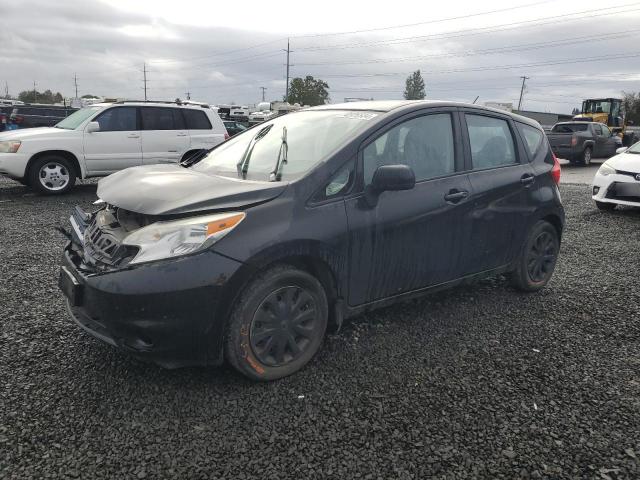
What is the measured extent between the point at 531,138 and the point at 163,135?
7782mm

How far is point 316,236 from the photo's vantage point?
2961mm

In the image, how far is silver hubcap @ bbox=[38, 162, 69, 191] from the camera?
371 inches

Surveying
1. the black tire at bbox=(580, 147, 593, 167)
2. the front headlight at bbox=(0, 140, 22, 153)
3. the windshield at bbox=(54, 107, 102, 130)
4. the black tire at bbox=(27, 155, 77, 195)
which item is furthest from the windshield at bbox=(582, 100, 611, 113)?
the front headlight at bbox=(0, 140, 22, 153)

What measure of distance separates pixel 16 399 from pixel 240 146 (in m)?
2.25

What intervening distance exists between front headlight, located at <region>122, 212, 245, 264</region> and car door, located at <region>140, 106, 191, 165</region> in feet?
26.2

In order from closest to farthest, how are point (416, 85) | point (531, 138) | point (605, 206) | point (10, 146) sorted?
point (531, 138) → point (10, 146) → point (605, 206) → point (416, 85)

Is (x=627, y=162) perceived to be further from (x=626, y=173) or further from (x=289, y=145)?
(x=289, y=145)

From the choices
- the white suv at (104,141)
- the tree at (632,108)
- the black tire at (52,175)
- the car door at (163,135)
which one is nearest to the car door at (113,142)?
the white suv at (104,141)

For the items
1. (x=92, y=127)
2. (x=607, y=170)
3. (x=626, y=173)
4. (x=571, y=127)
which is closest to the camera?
(x=626, y=173)

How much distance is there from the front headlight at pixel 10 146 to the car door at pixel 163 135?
2.17 metres

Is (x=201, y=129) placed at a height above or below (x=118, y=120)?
below

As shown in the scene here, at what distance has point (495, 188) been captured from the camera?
397cm

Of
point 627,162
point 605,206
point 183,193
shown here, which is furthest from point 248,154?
point 605,206

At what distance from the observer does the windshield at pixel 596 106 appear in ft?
88.3
